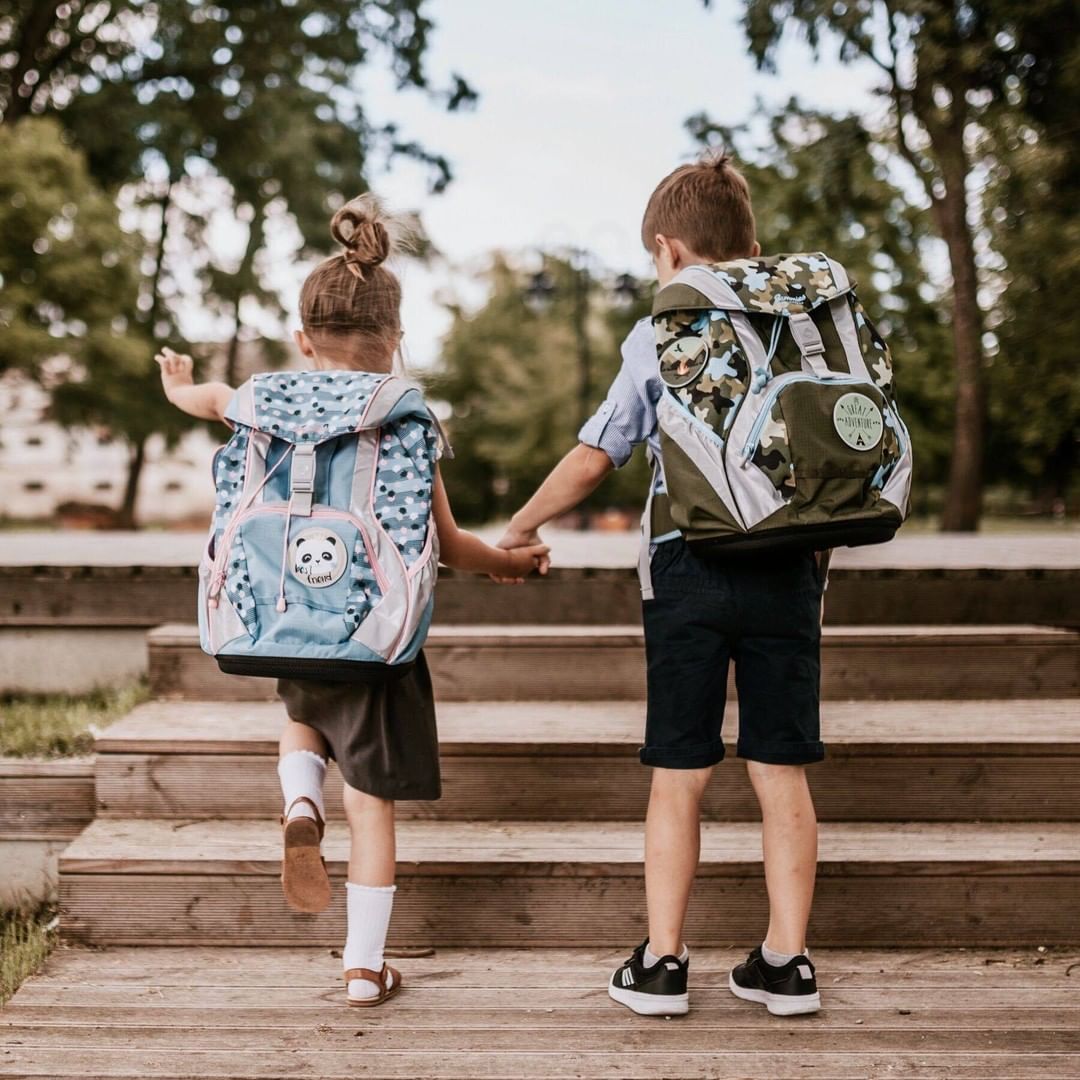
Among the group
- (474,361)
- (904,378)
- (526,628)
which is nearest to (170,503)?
(474,361)

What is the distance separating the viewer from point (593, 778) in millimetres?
3082

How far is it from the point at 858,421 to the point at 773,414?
0.16 m

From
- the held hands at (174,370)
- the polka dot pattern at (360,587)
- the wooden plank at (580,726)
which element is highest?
the held hands at (174,370)

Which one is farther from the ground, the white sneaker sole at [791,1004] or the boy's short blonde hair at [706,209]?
the boy's short blonde hair at [706,209]

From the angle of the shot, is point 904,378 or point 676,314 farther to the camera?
point 904,378

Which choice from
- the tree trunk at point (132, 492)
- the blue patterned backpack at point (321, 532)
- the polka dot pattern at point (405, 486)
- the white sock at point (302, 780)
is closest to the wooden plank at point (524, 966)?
the white sock at point (302, 780)

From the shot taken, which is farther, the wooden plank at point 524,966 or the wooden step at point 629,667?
Answer: the wooden step at point 629,667

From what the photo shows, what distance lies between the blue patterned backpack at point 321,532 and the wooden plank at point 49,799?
1.04 metres

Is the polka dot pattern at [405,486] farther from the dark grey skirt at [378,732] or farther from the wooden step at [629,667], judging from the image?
the wooden step at [629,667]

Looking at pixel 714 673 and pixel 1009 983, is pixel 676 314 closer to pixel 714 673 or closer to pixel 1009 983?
pixel 714 673

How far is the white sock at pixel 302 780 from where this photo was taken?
2381 millimetres

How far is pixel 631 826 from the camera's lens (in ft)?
9.98

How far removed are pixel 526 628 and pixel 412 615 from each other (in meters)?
1.48

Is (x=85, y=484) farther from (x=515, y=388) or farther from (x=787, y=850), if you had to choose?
(x=787, y=850)
